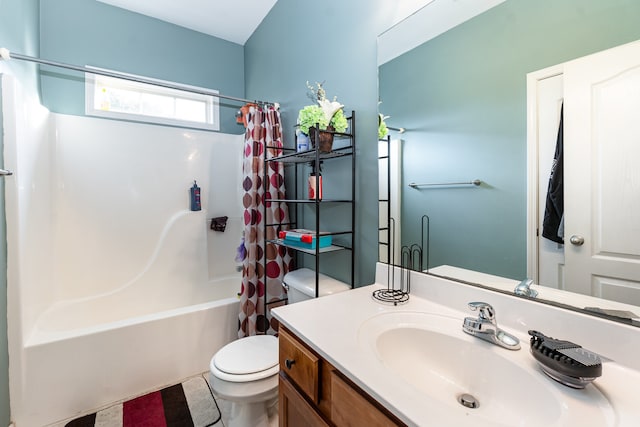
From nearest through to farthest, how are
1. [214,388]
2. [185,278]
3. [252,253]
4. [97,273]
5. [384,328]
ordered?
1. [384,328]
2. [214,388]
3. [252,253]
4. [97,273]
5. [185,278]

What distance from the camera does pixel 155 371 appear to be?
176cm

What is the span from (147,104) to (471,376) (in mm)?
2973

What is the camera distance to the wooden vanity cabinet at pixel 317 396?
0.62 metres

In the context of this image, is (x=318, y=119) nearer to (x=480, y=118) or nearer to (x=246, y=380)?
(x=480, y=118)

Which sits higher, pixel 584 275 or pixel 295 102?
pixel 295 102

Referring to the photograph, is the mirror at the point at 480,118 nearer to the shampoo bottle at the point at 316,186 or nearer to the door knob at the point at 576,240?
the door knob at the point at 576,240

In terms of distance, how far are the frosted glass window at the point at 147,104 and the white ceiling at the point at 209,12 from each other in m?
0.58

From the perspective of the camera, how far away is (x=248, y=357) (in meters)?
1.37

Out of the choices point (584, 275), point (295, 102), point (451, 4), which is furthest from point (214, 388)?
point (451, 4)

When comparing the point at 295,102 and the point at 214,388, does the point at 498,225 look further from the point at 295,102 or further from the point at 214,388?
the point at 295,102

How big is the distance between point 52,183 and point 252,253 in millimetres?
1565

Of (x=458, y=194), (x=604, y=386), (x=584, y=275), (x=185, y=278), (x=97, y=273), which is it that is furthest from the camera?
(x=185, y=278)

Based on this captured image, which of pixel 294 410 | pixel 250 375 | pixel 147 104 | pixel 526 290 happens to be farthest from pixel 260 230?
pixel 147 104

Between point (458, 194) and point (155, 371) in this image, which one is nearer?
point (458, 194)
